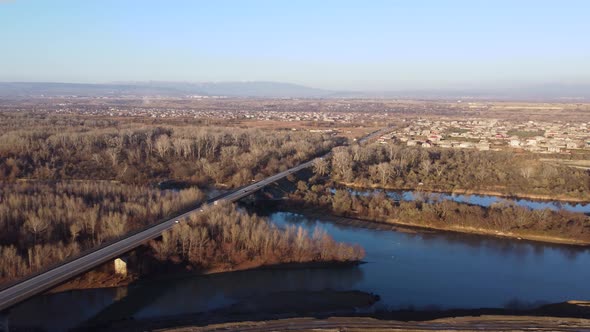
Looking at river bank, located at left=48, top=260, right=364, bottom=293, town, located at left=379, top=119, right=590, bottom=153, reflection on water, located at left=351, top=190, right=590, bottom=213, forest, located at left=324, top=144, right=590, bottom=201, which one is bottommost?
river bank, located at left=48, top=260, right=364, bottom=293

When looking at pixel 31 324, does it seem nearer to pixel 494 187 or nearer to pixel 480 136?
pixel 494 187

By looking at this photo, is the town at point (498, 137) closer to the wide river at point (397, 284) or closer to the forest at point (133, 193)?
the forest at point (133, 193)

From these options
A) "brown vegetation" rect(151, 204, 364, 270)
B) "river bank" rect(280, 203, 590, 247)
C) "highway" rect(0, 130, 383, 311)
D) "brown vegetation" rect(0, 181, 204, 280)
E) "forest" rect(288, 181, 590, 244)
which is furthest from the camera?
"forest" rect(288, 181, 590, 244)

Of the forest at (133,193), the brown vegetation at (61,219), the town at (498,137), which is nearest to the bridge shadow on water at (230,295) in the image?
the forest at (133,193)

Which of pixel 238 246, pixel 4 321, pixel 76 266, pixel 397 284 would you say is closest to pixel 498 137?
pixel 397 284

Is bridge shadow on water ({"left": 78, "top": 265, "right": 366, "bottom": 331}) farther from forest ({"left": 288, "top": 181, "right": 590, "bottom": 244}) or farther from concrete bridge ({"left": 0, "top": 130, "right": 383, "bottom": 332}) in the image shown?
forest ({"left": 288, "top": 181, "right": 590, "bottom": 244})

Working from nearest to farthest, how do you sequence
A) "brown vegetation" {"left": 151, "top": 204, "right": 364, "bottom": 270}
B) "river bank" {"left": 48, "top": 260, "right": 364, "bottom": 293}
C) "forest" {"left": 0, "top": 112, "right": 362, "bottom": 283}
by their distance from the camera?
"river bank" {"left": 48, "top": 260, "right": 364, "bottom": 293} → "brown vegetation" {"left": 151, "top": 204, "right": 364, "bottom": 270} → "forest" {"left": 0, "top": 112, "right": 362, "bottom": 283}

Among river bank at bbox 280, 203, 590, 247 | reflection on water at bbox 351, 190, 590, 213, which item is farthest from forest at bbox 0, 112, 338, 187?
reflection on water at bbox 351, 190, 590, 213

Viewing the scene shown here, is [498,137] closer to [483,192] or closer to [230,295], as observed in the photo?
[483,192]
